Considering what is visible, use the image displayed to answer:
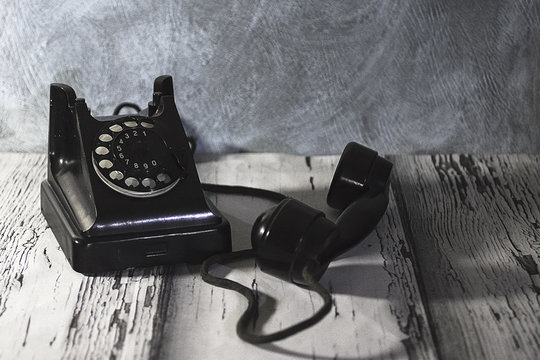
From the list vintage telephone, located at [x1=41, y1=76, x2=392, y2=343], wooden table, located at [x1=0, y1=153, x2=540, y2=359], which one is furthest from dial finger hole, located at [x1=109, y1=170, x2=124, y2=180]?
wooden table, located at [x1=0, y1=153, x2=540, y2=359]

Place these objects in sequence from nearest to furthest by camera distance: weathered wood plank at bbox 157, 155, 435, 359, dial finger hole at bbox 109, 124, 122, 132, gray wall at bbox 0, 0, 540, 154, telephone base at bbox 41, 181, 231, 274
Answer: weathered wood plank at bbox 157, 155, 435, 359 → telephone base at bbox 41, 181, 231, 274 → dial finger hole at bbox 109, 124, 122, 132 → gray wall at bbox 0, 0, 540, 154

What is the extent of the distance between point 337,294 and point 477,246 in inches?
10.0

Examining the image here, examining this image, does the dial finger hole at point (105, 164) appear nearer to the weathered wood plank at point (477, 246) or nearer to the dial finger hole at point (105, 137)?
the dial finger hole at point (105, 137)

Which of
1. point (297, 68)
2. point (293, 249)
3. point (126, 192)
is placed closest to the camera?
point (293, 249)

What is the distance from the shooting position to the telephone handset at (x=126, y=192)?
1.03m

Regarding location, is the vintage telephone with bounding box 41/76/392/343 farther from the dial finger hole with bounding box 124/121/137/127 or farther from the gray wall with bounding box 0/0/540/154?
the gray wall with bounding box 0/0/540/154

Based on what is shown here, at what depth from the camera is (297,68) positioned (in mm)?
1406

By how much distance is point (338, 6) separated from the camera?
1361mm

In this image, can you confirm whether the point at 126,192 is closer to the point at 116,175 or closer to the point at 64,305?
the point at 116,175

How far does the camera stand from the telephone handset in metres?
1.03

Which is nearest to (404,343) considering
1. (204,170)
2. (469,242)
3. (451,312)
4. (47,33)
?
(451,312)

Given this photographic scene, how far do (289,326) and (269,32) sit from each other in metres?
0.61

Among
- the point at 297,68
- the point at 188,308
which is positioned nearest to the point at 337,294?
the point at 188,308

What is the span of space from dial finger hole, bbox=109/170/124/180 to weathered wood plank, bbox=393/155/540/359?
1.36 ft
